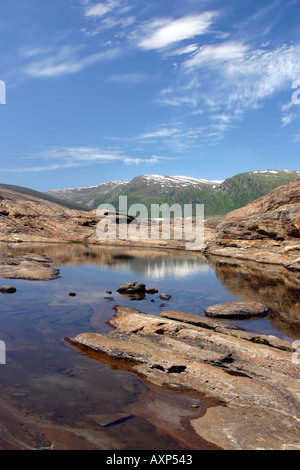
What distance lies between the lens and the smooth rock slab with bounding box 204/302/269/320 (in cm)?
2591

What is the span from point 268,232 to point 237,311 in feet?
147

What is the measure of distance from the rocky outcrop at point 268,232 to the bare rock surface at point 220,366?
42.8 metres

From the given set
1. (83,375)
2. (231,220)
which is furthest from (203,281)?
(231,220)

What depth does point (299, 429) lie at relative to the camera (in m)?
11.0

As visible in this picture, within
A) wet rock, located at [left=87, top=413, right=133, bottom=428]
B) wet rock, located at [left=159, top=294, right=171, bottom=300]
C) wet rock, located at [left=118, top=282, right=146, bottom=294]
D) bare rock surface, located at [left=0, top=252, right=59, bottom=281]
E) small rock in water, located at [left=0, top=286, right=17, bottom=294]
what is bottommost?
wet rock, located at [left=87, top=413, right=133, bottom=428]

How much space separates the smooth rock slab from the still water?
0.80 m

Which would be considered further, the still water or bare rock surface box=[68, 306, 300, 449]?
bare rock surface box=[68, 306, 300, 449]

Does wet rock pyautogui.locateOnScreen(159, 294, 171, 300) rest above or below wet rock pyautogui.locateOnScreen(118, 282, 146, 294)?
below

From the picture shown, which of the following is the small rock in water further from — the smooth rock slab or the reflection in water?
the reflection in water

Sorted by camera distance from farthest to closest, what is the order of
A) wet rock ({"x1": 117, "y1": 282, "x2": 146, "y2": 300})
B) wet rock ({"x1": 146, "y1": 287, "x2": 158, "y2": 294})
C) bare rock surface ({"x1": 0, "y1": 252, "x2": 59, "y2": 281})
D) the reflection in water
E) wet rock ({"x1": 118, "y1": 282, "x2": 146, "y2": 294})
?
bare rock surface ({"x1": 0, "y1": 252, "x2": 59, "y2": 281}) → wet rock ({"x1": 146, "y1": 287, "x2": 158, "y2": 294}) → wet rock ({"x1": 118, "y1": 282, "x2": 146, "y2": 294}) → wet rock ({"x1": 117, "y1": 282, "x2": 146, "y2": 300}) → the reflection in water

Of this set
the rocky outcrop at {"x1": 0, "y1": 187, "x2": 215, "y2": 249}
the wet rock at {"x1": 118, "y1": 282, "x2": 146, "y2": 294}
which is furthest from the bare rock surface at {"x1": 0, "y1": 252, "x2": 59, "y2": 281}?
the rocky outcrop at {"x1": 0, "y1": 187, "x2": 215, "y2": 249}

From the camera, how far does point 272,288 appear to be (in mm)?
39406

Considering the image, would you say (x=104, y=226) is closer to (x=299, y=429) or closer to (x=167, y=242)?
(x=167, y=242)

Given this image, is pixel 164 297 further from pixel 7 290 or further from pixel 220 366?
pixel 220 366
